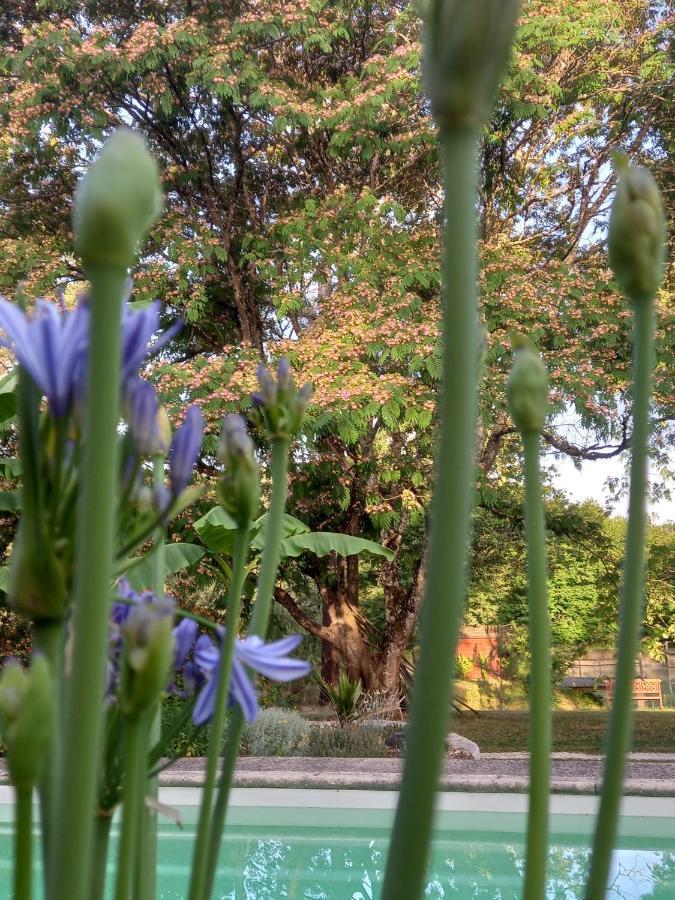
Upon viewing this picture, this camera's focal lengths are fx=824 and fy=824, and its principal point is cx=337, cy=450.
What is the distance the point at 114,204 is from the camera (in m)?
0.19

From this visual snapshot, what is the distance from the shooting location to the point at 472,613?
13656 millimetres

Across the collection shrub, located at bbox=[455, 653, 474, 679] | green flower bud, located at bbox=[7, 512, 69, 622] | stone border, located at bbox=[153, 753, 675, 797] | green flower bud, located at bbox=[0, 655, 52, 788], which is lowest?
shrub, located at bbox=[455, 653, 474, 679]

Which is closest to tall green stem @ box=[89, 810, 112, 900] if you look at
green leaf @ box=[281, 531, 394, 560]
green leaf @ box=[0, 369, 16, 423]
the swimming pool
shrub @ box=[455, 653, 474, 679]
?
green leaf @ box=[0, 369, 16, 423]

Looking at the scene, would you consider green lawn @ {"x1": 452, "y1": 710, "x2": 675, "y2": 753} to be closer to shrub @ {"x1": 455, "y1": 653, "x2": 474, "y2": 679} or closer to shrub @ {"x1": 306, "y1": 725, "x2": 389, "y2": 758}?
shrub @ {"x1": 455, "y1": 653, "x2": 474, "y2": 679}

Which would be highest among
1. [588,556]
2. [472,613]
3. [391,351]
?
[391,351]

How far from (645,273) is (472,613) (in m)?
13.8

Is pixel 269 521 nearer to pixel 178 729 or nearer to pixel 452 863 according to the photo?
pixel 178 729

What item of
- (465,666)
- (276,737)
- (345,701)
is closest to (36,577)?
(276,737)

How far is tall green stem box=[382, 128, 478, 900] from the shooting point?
7.1 inches

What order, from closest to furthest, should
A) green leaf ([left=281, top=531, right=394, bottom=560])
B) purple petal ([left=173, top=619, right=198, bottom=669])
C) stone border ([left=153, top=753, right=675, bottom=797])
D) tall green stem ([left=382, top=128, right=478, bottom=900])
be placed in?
tall green stem ([left=382, top=128, right=478, bottom=900])
purple petal ([left=173, top=619, right=198, bottom=669])
stone border ([left=153, top=753, right=675, bottom=797])
green leaf ([left=281, top=531, right=394, bottom=560])

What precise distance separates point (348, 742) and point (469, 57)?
706 cm

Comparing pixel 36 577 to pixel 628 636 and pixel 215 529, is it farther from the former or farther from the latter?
pixel 215 529

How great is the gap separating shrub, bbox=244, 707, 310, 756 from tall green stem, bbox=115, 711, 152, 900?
678 centimetres

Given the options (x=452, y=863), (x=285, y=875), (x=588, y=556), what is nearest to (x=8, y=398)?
(x=285, y=875)
